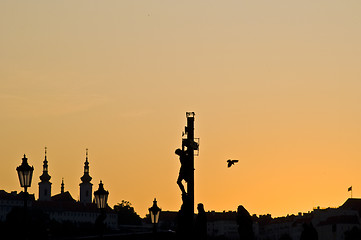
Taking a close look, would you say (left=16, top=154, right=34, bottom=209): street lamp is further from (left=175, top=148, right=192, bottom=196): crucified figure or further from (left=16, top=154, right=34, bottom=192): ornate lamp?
(left=175, top=148, right=192, bottom=196): crucified figure

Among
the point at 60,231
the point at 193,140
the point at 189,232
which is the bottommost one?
the point at 189,232

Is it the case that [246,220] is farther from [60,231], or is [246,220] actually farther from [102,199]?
[60,231]

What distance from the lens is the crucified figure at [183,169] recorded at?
3909cm

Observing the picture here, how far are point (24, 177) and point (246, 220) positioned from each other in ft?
24.2

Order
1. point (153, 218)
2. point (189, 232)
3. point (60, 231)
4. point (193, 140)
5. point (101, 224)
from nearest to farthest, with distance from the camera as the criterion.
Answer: point (189, 232), point (193, 140), point (101, 224), point (153, 218), point (60, 231)

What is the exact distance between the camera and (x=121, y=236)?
49312 millimetres

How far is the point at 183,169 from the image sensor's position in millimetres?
39281

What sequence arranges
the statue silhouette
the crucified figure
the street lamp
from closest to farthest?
the statue silhouette
the crucified figure
the street lamp

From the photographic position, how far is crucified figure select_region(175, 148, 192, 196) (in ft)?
128

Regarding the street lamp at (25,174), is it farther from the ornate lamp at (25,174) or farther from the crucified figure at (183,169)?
the crucified figure at (183,169)

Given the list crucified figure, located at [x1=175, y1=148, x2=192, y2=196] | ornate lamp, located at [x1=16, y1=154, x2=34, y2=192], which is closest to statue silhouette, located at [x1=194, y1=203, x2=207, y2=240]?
crucified figure, located at [x1=175, y1=148, x2=192, y2=196]

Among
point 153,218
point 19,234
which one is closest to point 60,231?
point 153,218

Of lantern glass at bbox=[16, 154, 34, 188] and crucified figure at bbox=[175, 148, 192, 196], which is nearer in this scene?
crucified figure at bbox=[175, 148, 192, 196]

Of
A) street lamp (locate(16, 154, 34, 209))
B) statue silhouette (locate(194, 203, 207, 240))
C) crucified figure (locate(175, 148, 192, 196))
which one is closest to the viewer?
statue silhouette (locate(194, 203, 207, 240))
